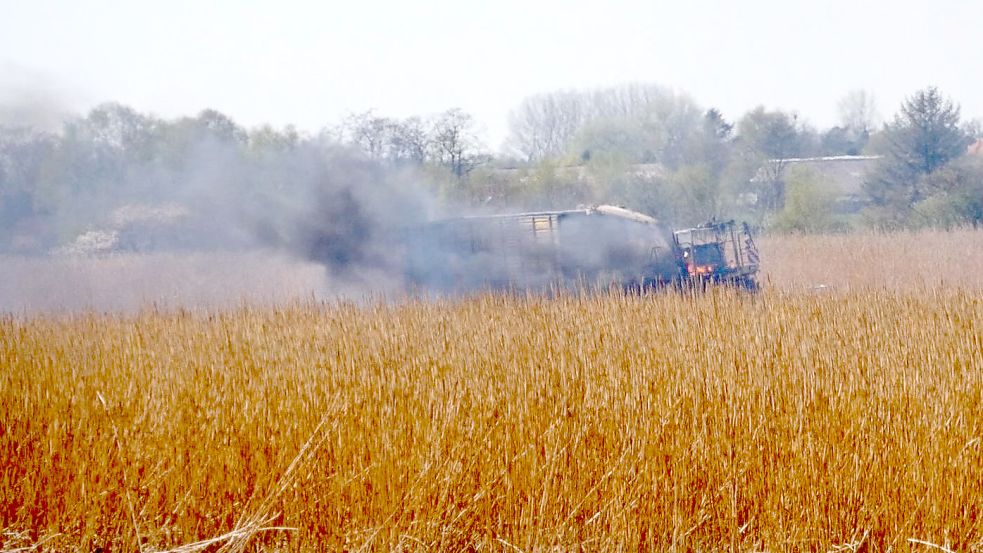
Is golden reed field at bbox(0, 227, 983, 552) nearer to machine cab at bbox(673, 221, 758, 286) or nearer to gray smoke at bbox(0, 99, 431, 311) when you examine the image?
machine cab at bbox(673, 221, 758, 286)

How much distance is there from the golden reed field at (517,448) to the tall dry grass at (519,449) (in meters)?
0.02

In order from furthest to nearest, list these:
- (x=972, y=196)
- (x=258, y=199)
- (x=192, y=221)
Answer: (x=972, y=196) < (x=192, y=221) < (x=258, y=199)

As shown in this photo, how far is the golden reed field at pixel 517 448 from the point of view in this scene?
6027 mm

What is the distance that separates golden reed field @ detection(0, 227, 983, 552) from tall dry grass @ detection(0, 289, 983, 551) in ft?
0.05

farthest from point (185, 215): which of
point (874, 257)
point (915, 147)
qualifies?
point (915, 147)

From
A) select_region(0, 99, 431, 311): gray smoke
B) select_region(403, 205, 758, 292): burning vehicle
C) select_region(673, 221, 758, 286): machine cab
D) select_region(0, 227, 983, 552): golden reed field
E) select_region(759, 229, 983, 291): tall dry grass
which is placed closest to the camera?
select_region(0, 227, 983, 552): golden reed field

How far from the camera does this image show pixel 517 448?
6520 mm

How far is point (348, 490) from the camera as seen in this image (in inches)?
251

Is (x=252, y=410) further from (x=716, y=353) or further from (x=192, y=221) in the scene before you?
(x=192, y=221)

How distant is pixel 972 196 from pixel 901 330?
26.2m

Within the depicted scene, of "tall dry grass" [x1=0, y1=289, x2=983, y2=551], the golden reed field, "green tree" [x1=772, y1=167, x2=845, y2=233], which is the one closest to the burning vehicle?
the golden reed field

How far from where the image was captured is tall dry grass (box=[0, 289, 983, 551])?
237 inches

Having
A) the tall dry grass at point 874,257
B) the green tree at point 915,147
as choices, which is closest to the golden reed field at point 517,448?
the tall dry grass at point 874,257

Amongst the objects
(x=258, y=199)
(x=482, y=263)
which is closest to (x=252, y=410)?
(x=482, y=263)
